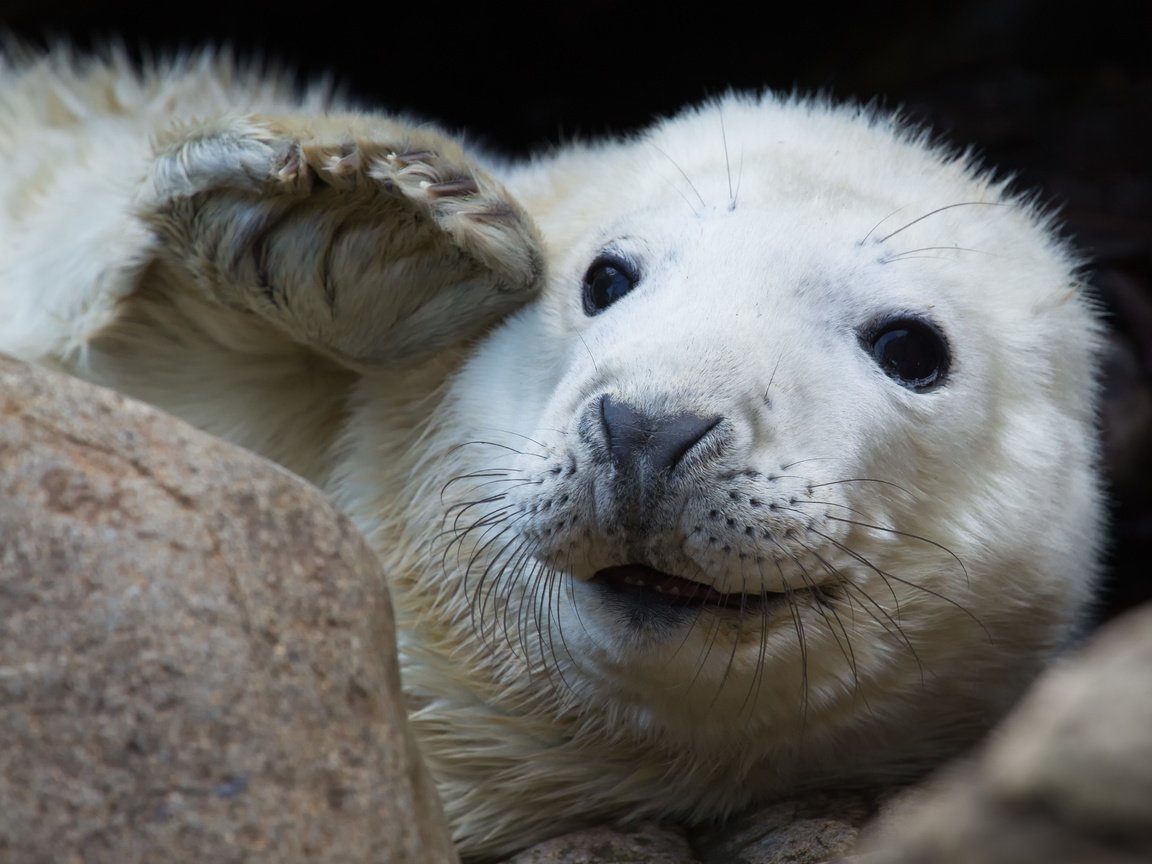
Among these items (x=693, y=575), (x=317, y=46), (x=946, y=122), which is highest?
(x=946, y=122)

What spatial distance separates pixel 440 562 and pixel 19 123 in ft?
7.49

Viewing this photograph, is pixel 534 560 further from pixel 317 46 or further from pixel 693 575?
pixel 317 46

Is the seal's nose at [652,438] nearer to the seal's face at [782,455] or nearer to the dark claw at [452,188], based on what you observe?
the seal's face at [782,455]

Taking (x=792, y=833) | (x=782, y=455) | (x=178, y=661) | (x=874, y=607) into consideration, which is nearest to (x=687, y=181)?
(x=782, y=455)

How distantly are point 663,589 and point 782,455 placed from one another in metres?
0.33

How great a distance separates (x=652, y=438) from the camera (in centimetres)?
237

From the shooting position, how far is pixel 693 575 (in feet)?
8.02

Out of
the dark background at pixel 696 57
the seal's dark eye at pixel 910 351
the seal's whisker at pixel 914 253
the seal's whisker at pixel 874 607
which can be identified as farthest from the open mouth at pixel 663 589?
the dark background at pixel 696 57

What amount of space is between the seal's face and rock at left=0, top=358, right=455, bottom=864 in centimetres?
57

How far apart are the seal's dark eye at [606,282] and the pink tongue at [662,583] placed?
736 mm

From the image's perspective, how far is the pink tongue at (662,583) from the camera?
2.54 m

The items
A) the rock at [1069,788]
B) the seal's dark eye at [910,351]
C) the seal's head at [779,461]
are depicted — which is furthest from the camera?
the seal's dark eye at [910,351]

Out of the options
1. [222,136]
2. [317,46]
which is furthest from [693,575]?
[317,46]

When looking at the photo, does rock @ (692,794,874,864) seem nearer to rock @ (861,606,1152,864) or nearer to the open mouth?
the open mouth
